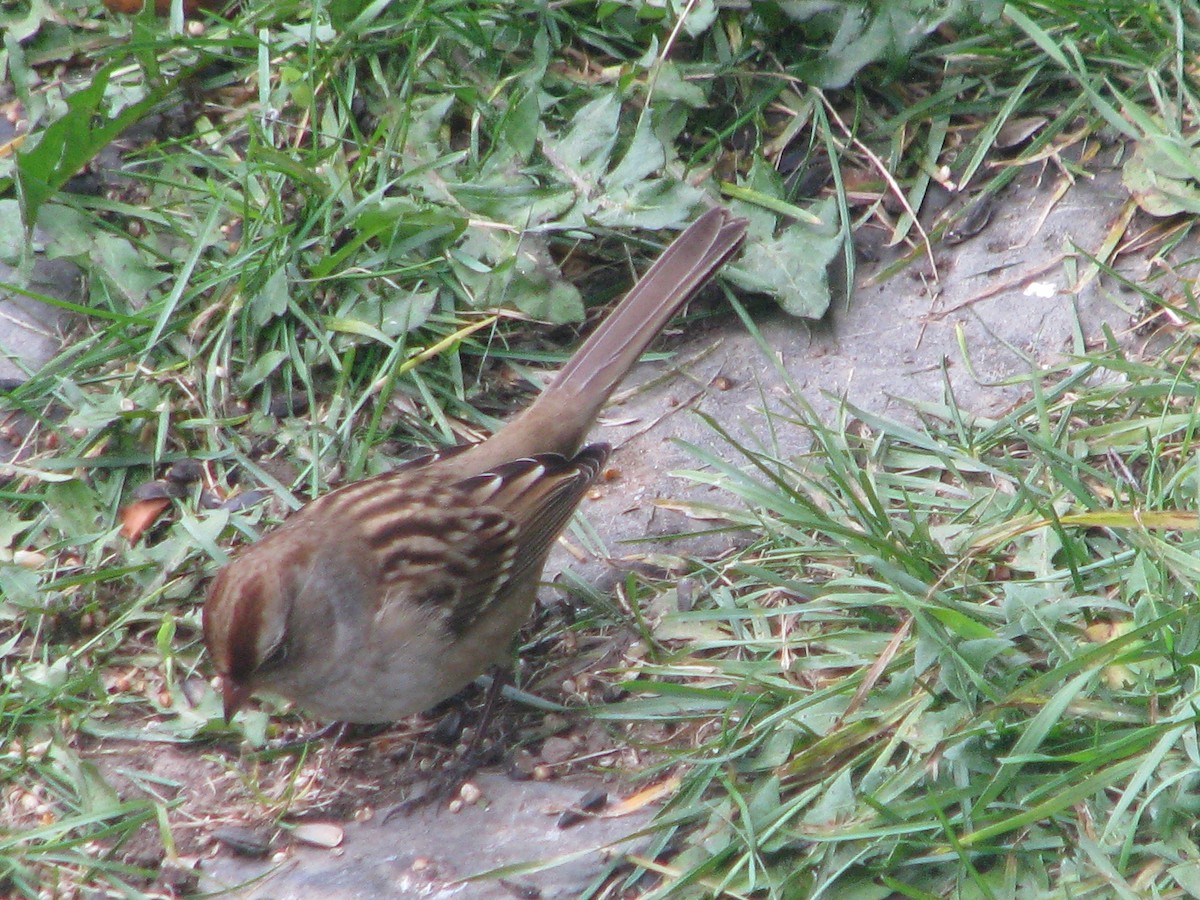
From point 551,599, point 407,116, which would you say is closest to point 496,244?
point 407,116

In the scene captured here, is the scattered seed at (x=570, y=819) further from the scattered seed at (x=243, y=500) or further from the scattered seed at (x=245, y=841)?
the scattered seed at (x=243, y=500)

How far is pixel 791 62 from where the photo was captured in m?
5.21

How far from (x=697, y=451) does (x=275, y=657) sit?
137 centimetres

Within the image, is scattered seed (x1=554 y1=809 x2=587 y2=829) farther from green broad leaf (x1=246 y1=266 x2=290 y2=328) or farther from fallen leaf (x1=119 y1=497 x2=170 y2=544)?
green broad leaf (x1=246 y1=266 x2=290 y2=328)

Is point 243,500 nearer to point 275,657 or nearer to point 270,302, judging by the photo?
point 270,302

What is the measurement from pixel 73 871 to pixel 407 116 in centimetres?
270

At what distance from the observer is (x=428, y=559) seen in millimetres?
4234

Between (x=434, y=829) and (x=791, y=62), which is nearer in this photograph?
(x=434, y=829)

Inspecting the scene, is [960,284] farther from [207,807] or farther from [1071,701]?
[207,807]

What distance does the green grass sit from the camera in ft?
11.2

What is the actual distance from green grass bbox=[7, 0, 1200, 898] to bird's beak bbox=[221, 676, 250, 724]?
0.32 m

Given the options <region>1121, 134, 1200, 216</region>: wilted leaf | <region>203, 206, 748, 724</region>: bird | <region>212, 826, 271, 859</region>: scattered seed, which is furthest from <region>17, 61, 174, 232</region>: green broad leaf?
<region>1121, 134, 1200, 216</region>: wilted leaf

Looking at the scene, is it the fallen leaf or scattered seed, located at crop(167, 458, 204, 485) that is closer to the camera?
the fallen leaf

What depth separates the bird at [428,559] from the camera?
12.7 ft
